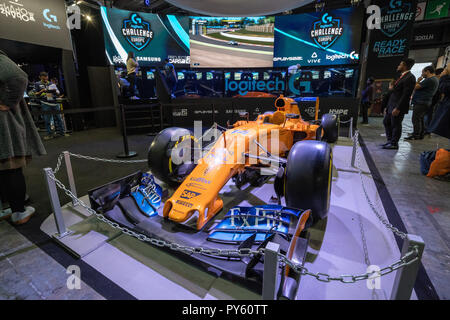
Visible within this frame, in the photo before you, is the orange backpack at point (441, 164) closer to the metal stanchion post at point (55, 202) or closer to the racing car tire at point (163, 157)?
the racing car tire at point (163, 157)

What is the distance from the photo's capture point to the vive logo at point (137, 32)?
30.6ft

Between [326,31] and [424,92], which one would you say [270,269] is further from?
[326,31]

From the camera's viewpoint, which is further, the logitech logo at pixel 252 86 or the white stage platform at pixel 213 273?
the logitech logo at pixel 252 86

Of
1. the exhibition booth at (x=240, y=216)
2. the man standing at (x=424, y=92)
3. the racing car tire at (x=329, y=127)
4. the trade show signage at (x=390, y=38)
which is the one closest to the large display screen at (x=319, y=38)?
the trade show signage at (x=390, y=38)

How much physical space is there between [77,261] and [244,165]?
1.92 m

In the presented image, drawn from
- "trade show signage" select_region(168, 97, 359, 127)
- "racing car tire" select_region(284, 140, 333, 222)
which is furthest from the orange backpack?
"trade show signage" select_region(168, 97, 359, 127)

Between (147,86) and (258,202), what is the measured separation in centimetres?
954

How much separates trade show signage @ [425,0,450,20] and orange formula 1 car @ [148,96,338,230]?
13.4m

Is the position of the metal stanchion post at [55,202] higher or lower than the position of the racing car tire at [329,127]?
lower

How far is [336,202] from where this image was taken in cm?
300

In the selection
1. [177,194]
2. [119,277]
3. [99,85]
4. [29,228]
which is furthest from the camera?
[99,85]

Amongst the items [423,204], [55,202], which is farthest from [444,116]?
[55,202]
